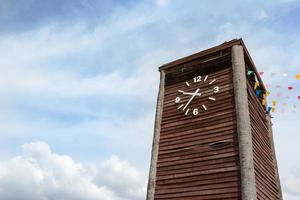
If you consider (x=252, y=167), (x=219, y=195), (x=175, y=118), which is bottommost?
(x=219, y=195)

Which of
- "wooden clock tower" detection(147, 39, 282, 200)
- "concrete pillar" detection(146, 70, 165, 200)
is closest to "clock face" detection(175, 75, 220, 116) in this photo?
"wooden clock tower" detection(147, 39, 282, 200)

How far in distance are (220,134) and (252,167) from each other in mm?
1843

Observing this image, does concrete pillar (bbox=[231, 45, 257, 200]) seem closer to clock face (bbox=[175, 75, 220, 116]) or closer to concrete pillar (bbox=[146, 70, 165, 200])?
clock face (bbox=[175, 75, 220, 116])

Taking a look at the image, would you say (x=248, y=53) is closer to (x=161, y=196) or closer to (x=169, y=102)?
(x=169, y=102)

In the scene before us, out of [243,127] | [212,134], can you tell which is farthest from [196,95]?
[243,127]

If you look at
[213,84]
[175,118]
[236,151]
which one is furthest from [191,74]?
[236,151]

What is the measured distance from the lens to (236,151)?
10.4m

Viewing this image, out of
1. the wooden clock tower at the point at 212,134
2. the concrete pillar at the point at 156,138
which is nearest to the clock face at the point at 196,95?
the wooden clock tower at the point at 212,134

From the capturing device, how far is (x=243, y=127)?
1060 cm

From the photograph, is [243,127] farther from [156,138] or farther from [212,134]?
[156,138]

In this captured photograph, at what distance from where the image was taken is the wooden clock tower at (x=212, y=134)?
10133 mm

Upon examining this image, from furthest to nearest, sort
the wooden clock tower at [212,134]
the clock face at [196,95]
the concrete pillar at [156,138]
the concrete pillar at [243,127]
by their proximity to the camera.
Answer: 1. the clock face at [196,95]
2. the concrete pillar at [156,138]
3. the wooden clock tower at [212,134]
4. the concrete pillar at [243,127]

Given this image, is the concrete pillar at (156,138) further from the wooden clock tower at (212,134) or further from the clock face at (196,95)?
the clock face at (196,95)

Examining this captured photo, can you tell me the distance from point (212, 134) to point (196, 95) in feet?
7.44
